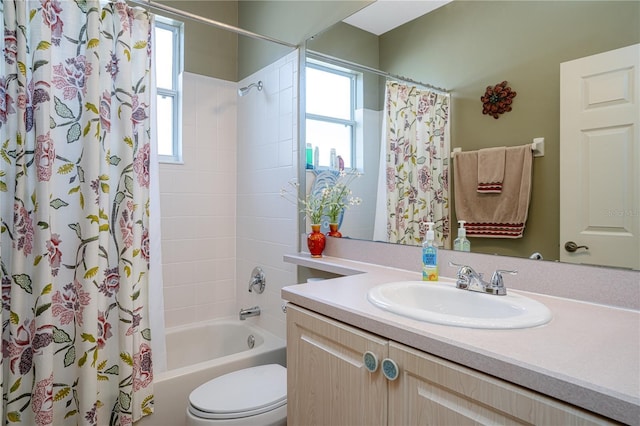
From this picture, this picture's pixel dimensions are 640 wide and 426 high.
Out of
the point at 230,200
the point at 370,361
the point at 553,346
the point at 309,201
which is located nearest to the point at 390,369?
the point at 370,361

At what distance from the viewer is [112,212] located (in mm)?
1552

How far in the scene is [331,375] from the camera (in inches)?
39.9

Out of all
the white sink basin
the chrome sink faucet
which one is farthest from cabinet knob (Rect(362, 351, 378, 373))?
the chrome sink faucet

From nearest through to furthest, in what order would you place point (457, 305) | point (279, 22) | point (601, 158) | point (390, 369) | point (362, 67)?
point (390, 369) < point (601, 158) < point (457, 305) < point (362, 67) < point (279, 22)

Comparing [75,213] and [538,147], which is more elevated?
[538,147]

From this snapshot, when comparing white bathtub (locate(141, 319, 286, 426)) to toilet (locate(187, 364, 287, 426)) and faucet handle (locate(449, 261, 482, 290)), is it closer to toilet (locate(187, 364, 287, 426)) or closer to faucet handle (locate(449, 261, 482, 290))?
toilet (locate(187, 364, 287, 426))

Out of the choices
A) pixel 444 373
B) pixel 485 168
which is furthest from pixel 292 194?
pixel 444 373

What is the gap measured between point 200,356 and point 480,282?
190 cm

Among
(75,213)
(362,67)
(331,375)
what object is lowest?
(331,375)

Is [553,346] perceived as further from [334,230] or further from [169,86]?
[169,86]

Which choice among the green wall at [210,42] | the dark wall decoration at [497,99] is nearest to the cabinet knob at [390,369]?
the dark wall decoration at [497,99]

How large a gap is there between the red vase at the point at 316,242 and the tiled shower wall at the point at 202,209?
3.17 ft

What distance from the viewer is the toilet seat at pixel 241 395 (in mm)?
1350

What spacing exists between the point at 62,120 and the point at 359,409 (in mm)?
1498
